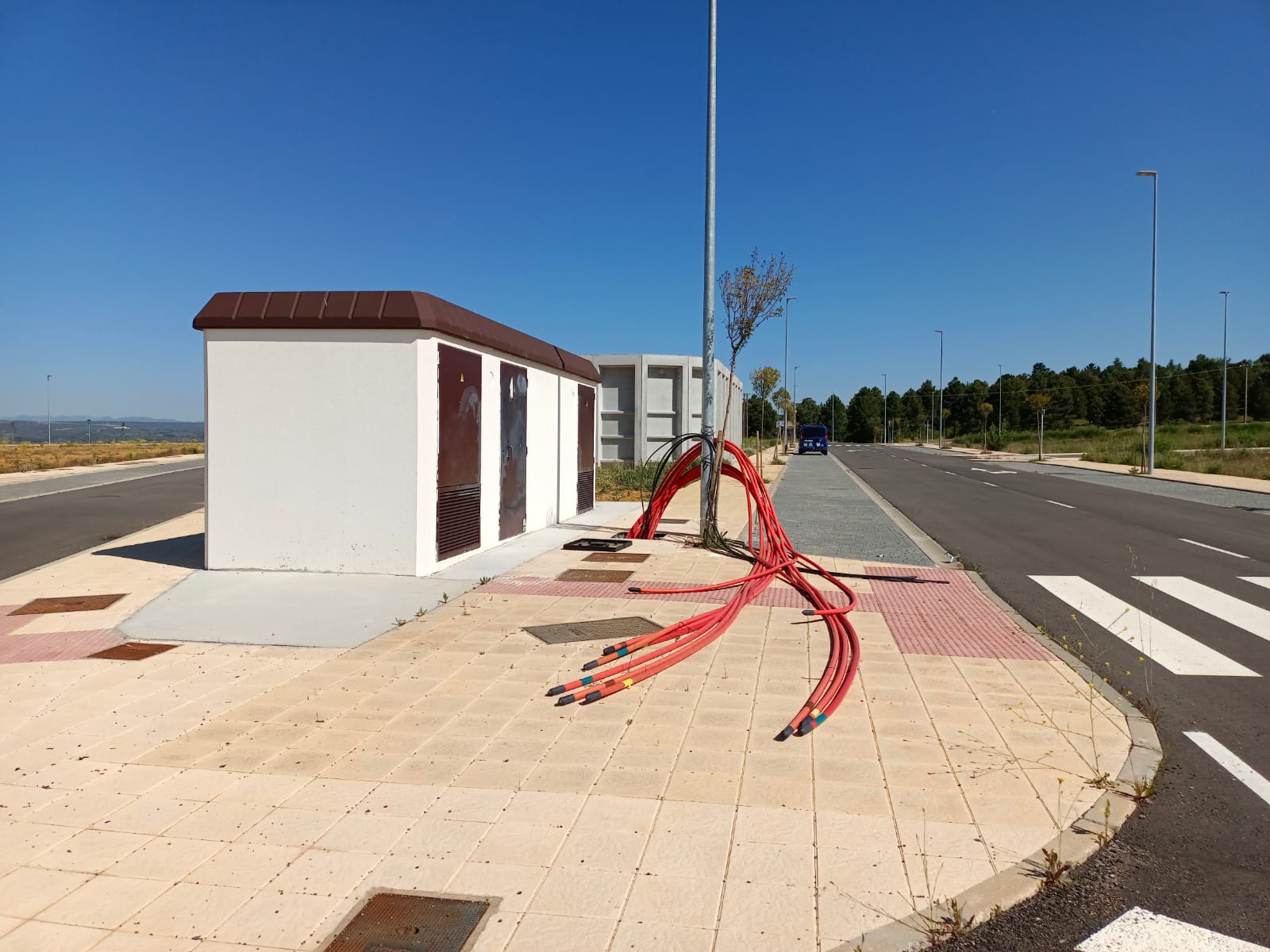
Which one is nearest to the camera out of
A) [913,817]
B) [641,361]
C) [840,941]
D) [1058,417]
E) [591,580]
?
[840,941]

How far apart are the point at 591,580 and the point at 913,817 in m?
6.09

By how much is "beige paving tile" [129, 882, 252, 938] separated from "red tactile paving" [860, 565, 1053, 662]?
17.2ft

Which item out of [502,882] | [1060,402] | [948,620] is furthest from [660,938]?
[1060,402]

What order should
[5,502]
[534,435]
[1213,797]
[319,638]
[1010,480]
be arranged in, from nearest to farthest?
[1213,797], [319,638], [534,435], [5,502], [1010,480]

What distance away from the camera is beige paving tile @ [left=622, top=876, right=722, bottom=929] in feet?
10.2

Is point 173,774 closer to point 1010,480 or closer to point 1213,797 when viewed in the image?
point 1213,797

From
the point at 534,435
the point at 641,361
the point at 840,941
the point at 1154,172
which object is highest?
the point at 1154,172

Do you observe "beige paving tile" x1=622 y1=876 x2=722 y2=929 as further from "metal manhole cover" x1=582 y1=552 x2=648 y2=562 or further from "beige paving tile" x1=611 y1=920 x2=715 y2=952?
"metal manhole cover" x1=582 y1=552 x2=648 y2=562

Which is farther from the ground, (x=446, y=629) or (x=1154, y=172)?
(x=1154, y=172)

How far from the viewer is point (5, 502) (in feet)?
62.8

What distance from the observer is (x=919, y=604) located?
8703 millimetres

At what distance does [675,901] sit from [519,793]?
1202 millimetres

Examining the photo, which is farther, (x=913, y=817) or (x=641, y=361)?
(x=641, y=361)

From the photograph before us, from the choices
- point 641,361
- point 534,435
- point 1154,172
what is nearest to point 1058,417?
point 1154,172
